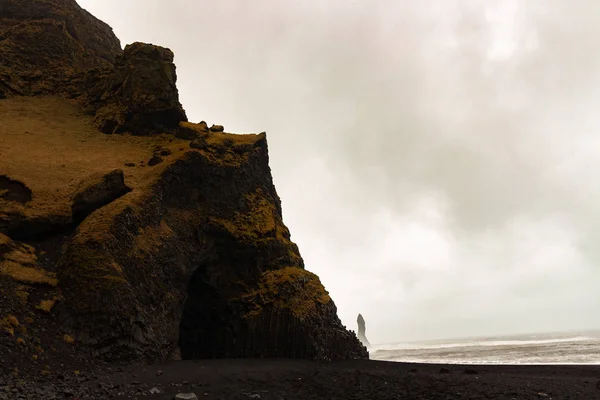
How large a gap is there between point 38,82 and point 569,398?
150 ft

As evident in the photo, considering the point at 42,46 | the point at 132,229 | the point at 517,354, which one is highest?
the point at 42,46

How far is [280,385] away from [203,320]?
13.0 meters

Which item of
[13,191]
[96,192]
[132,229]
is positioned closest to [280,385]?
[132,229]

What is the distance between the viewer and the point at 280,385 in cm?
1501

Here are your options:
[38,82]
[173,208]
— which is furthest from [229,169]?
[38,82]

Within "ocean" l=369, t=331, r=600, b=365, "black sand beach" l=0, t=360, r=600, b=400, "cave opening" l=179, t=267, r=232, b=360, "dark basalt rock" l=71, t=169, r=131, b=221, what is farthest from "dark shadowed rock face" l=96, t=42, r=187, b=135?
"ocean" l=369, t=331, r=600, b=365

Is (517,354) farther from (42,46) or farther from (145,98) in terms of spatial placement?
(42,46)

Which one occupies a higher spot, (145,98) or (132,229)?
(145,98)

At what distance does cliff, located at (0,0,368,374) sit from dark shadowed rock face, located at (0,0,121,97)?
191mm

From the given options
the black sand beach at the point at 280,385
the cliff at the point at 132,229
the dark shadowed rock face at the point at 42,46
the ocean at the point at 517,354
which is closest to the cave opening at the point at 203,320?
the cliff at the point at 132,229

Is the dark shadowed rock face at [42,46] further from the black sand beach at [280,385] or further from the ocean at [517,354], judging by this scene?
the ocean at [517,354]

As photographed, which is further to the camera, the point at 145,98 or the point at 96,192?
the point at 145,98

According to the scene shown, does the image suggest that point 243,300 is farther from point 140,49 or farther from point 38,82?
point 38,82

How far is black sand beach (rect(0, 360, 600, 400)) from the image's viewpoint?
11969 millimetres
